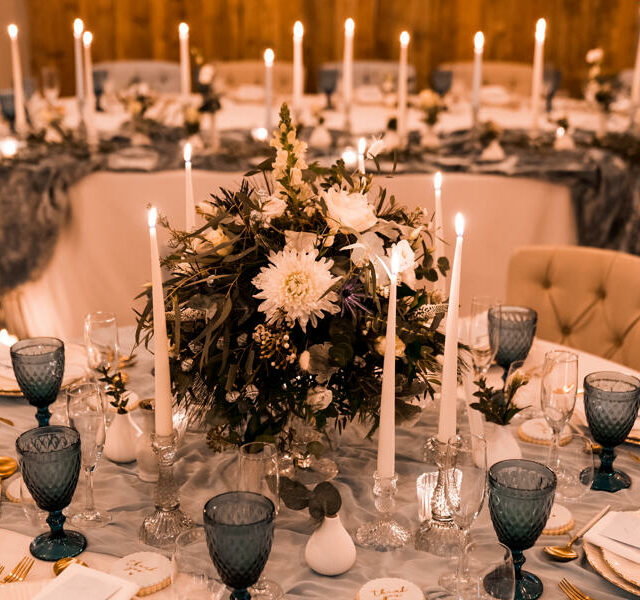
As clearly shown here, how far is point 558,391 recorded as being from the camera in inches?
53.6

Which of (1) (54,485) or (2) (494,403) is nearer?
(1) (54,485)

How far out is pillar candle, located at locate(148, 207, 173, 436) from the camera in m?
1.16

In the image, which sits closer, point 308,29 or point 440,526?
point 440,526

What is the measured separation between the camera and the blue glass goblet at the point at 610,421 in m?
1.36

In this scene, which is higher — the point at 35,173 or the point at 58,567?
the point at 35,173

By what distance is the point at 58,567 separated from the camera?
1.12 m

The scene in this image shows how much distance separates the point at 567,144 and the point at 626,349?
1.29 m

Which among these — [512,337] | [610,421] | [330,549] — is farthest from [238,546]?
[512,337]

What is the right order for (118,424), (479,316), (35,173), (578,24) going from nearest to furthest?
(118,424) < (479,316) < (35,173) < (578,24)

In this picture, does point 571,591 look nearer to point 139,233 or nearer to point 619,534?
point 619,534

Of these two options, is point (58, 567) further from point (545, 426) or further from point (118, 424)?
point (545, 426)

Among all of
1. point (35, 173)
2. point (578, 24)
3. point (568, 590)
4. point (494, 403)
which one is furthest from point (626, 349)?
point (578, 24)

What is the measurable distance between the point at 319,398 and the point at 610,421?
478mm

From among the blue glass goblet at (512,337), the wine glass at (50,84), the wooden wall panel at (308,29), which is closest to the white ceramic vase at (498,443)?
the blue glass goblet at (512,337)
